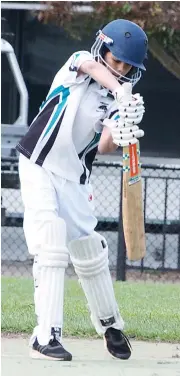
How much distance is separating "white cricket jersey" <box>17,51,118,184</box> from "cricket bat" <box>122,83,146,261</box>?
250mm

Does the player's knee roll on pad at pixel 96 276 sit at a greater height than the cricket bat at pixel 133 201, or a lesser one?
lesser

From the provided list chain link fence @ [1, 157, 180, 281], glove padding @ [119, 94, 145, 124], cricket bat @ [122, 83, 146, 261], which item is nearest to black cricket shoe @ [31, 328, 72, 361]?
cricket bat @ [122, 83, 146, 261]

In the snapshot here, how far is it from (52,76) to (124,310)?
9.61 metres

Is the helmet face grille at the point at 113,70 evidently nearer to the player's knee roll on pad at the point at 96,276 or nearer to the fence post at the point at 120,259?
the player's knee roll on pad at the point at 96,276

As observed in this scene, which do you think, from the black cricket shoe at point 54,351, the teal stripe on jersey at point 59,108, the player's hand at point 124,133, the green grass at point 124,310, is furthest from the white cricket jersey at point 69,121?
the green grass at point 124,310

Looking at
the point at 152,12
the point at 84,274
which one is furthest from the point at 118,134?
the point at 152,12

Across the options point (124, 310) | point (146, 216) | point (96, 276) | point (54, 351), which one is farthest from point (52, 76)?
point (54, 351)

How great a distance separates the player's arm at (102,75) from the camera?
15.4ft

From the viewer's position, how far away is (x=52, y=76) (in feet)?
53.5

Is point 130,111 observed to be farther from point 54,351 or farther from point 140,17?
point 140,17

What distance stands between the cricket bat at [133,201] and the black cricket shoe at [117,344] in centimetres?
57

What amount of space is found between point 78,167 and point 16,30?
1147 cm

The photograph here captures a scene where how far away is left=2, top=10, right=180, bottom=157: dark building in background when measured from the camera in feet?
51.9

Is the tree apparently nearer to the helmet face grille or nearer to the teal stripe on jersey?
the helmet face grille
